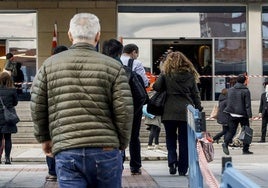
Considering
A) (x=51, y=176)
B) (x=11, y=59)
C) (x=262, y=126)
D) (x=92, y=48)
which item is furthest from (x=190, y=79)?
(x=11, y=59)

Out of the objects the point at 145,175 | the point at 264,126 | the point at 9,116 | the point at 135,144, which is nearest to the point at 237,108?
the point at 264,126

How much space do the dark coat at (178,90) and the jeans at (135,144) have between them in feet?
1.75

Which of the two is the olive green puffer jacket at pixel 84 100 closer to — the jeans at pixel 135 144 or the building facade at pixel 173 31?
the jeans at pixel 135 144

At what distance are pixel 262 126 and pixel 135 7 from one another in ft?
25.2

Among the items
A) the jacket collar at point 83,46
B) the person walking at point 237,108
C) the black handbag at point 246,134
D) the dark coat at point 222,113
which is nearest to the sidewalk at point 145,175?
the black handbag at point 246,134

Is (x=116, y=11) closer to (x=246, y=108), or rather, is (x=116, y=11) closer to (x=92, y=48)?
(x=246, y=108)

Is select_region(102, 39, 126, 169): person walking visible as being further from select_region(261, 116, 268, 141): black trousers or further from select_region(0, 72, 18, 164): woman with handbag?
select_region(261, 116, 268, 141): black trousers

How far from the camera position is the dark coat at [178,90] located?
969 cm

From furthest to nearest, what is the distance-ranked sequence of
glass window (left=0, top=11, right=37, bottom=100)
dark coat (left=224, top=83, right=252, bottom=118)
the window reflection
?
1. the window reflection
2. glass window (left=0, top=11, right=37, bottom=100)
3. dark coat (left=224, top=83, right=252, bottom=118)

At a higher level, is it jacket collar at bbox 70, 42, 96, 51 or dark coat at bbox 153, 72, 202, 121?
jacket collar at bbox 70, 42, 96, 51

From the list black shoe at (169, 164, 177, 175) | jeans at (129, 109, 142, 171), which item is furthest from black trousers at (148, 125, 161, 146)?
jeans at (129, 109, 142, 171)

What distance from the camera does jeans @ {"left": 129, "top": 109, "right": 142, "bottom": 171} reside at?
9.23m

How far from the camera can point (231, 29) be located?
2512 centimetres

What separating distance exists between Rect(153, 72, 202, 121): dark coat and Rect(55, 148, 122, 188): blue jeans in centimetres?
502
